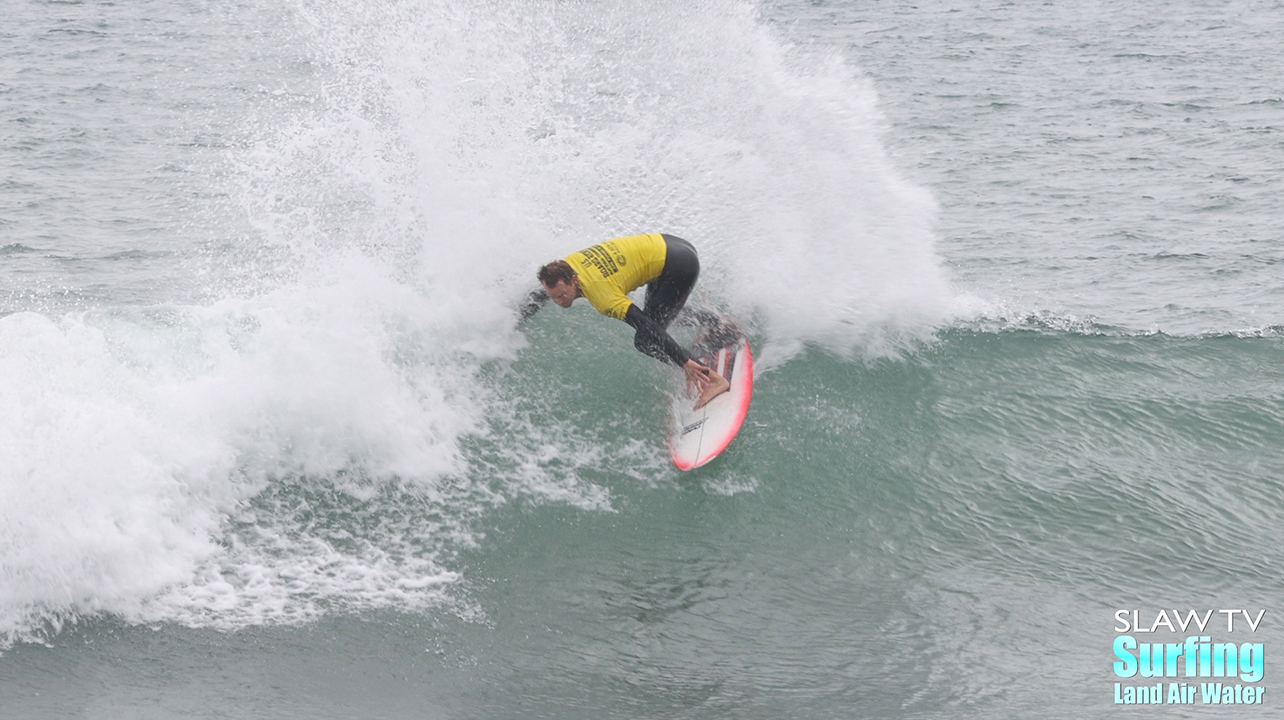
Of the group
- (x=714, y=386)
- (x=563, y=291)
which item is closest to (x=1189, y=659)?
(x=714, y=386)

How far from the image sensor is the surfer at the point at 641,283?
7578mm

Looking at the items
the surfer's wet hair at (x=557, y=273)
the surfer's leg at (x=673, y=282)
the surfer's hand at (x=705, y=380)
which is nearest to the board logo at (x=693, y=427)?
the surfer's hand at (x=705, y=380)

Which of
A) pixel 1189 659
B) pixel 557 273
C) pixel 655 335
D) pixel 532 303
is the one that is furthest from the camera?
pixel 532 303

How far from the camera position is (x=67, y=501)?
6.25 m

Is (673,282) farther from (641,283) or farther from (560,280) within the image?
(560,280)

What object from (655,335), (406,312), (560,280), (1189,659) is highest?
(560,280)

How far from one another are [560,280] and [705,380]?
1.22m

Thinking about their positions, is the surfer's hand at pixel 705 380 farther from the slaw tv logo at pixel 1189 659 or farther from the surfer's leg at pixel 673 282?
the slaw tv logo at pixel 1189 659

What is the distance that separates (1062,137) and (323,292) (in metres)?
14.6

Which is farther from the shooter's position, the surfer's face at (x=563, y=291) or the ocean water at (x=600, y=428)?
the surfer's face at (x=563, y=291)

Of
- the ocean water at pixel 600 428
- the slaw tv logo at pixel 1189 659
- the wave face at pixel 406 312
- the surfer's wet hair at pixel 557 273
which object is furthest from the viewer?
the surfer's wet hair at pixel 557 273

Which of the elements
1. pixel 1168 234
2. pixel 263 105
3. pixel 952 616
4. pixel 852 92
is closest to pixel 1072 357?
pixel 852 92

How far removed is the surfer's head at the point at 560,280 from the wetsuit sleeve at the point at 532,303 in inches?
33.0

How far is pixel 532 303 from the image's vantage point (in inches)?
331
